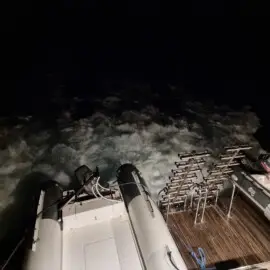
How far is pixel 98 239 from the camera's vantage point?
2.79m

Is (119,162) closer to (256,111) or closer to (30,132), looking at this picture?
(30,132)

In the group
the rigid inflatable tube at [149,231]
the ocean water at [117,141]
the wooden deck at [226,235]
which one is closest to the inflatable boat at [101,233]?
the rigid inflatable tube at [149,231]

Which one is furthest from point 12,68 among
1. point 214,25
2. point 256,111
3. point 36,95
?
point 214,25

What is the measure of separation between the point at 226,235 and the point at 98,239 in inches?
61.7

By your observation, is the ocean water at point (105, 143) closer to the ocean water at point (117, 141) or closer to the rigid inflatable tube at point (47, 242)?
the ocean water at point (117, 141)

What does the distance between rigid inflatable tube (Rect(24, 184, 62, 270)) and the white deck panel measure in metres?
0.11

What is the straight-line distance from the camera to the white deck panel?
8.32 ft

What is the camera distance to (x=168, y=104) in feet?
27.8

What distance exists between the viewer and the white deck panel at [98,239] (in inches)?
99.9

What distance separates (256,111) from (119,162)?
449 centimetres

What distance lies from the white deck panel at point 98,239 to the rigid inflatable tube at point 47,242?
4.2 inches

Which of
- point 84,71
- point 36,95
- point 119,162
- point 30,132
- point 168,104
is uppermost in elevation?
point 84,71

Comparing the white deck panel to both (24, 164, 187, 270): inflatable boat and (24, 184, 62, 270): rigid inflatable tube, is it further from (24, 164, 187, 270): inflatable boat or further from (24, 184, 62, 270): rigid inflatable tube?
(24, 184, 62, 270): rigid inflatable tube

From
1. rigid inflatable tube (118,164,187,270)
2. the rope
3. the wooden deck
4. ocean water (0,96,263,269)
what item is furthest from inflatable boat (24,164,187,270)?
ocean water (0,96,263,269)
